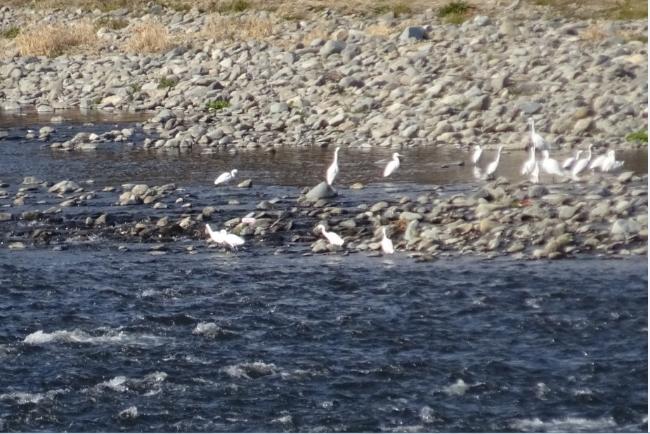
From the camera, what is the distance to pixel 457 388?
13.9 m

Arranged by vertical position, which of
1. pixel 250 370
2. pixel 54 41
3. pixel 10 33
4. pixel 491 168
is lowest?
pixel 10 33

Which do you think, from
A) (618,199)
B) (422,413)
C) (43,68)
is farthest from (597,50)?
(422,413)

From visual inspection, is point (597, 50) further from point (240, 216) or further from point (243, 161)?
point (240, 216)

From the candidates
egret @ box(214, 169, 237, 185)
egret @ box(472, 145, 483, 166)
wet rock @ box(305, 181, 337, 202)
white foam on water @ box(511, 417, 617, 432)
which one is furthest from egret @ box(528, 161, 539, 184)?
white foam on water @ box(511, 417, 617, 432)

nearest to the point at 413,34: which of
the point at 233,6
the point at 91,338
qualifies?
the point at 233,6

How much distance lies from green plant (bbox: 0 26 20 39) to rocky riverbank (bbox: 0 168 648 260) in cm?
2486

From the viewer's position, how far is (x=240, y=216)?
71.5 ft

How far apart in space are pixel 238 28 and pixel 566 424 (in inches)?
1205

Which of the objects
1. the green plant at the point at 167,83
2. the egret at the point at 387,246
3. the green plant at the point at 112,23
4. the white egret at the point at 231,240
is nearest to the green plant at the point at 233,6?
the green plant at the point at 112,23

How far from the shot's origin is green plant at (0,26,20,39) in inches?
1887

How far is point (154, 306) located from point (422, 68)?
54.8 ft

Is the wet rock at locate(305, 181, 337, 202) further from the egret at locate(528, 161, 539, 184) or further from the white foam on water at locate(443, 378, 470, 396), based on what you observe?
the white foam on water at locate(443, 378, 470, 396)

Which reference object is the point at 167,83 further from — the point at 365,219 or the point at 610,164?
the point at 365,219

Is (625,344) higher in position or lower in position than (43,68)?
higher
